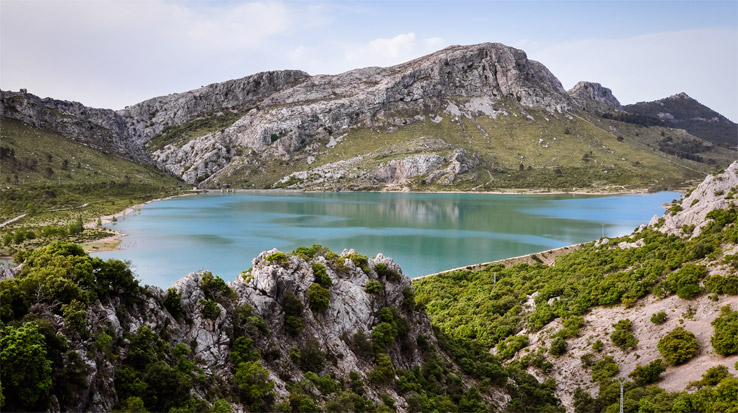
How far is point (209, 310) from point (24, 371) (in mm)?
9452

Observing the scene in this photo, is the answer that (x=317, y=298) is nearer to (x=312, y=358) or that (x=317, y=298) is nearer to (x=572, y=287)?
(x=312, y=358)

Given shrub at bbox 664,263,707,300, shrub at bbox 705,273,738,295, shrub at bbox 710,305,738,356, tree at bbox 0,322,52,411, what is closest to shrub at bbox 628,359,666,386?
shrub at bbox 710,305,738,356

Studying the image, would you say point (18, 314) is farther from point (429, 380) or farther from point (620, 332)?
point (620, 332)

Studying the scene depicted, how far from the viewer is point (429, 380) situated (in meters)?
29.7

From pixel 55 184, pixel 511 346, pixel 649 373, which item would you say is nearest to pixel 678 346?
pixel 649 373

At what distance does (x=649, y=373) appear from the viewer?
31734 mm

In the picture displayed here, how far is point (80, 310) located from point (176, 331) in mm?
5345

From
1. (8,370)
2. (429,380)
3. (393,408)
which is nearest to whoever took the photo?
(8,370)

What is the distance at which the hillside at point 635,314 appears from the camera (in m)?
29.8

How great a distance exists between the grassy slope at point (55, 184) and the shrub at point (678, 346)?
89.2 metres

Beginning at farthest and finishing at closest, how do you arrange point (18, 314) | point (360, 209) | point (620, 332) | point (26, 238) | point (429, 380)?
point (360, 209), point (26, 238), point (620, 332), point (429, 380), point (18, 314)

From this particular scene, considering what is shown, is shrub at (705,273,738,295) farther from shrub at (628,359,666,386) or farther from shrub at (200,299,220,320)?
shrub at (200,299,220,320)

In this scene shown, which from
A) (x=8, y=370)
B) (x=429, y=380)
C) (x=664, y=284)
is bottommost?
(x=429, y=380)

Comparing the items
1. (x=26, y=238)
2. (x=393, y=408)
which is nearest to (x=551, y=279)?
(x=393, y=408)
